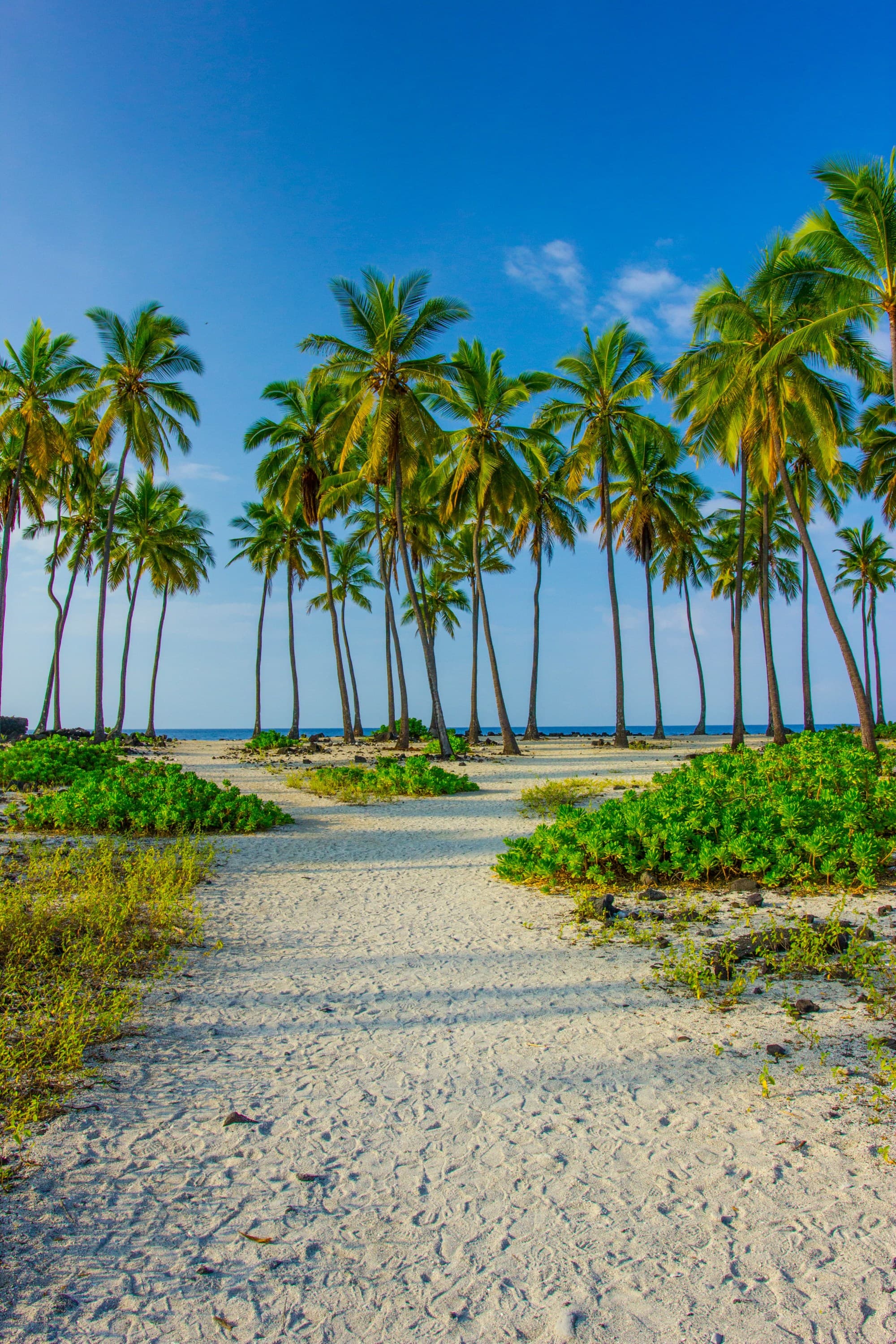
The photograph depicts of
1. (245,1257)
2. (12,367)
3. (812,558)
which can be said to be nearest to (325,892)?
(245,1257)

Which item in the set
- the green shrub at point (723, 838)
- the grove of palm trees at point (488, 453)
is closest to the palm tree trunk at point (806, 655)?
the grove of palm trees at point (488, 453)

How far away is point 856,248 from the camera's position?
14664 millimetres

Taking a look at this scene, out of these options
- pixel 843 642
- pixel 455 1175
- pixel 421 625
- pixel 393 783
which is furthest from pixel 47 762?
pixel 843 642

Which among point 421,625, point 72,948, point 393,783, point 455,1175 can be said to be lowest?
point 455,1175

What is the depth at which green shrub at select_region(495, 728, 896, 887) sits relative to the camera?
6320mm

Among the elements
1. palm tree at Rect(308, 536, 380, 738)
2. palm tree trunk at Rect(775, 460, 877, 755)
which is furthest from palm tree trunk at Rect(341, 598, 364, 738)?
palm tree trunk at Rect(775, 460, 877, 755)

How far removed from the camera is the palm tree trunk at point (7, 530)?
23.0 m

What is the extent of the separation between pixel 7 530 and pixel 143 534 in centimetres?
650

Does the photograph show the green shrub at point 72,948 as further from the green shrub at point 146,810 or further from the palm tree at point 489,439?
the palm tree at point 489,439

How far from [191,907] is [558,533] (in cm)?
2404

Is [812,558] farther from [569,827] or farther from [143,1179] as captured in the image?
[143,1179]

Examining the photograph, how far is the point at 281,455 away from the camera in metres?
26.4

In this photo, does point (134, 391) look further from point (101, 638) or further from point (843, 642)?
point (843, 642)

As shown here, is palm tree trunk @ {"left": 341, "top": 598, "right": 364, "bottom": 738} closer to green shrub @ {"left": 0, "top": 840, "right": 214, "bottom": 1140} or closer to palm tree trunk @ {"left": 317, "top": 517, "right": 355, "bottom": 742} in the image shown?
palm tree trunk @ {"left": 317, "top": 517, "right": 355, "bottom": 742}
